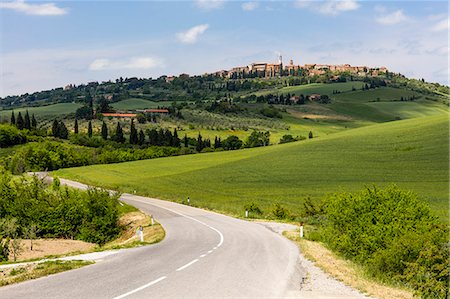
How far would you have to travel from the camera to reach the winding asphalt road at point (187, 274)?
12594 millimetres

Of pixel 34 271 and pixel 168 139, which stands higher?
pixel 34 271

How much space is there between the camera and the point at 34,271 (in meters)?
15.6

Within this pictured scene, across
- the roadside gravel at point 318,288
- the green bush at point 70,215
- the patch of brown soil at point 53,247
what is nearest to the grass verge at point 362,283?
the roadside gravel at point 318,288

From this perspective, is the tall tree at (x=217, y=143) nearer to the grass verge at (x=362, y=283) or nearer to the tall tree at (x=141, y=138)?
the tall tree at (x=141, y=138)

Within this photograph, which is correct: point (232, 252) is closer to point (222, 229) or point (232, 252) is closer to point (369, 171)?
point (222, 229)

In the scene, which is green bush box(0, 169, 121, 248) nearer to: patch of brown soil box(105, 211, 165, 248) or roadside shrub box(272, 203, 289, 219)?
patch of brown soil box(105, 211, 165, 248)

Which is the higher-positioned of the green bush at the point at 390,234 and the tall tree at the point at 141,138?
the green bush at the point at 390,234

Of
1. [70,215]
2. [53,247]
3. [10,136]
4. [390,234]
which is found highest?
[390,234]

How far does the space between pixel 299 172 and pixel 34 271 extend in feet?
228

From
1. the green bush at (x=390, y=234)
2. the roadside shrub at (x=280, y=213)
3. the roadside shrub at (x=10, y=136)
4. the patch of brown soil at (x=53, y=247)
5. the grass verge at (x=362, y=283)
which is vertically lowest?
the roadside shrub at (x=280, y=213)

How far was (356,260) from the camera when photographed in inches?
977

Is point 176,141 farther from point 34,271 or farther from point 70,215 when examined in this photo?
point 34,271

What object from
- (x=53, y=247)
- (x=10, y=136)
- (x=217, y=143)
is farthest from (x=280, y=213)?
(x=10, y=136)

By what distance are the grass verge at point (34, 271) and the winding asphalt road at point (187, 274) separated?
0.43m
